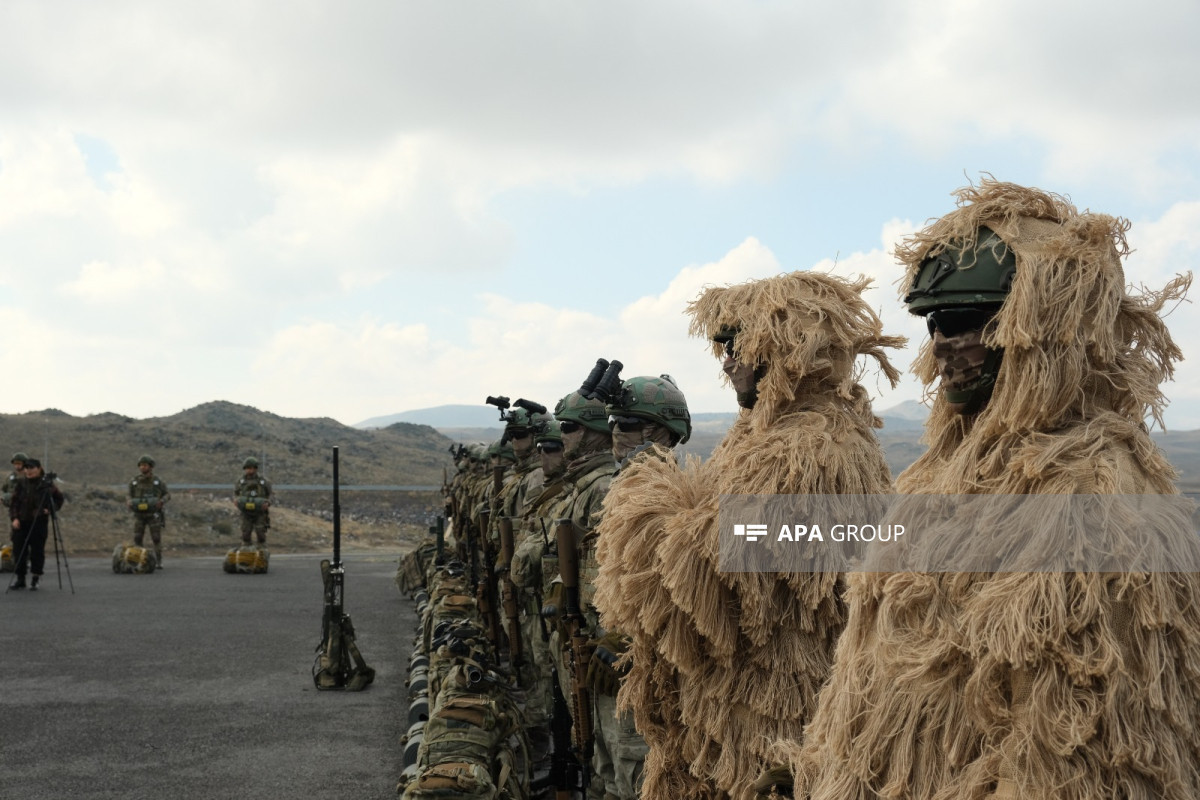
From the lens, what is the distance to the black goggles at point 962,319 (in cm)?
224

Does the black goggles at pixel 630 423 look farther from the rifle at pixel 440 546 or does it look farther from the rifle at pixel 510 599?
the rifle at pixel 440 546

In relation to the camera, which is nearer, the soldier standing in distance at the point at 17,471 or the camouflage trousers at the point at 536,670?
the camouflage trousers at the point at 536,670

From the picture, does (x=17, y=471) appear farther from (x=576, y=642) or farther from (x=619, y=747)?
(x=619, y=747)

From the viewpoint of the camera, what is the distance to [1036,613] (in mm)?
1857

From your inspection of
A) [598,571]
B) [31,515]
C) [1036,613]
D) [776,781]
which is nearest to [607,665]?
[598,571]

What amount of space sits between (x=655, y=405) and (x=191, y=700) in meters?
6.53

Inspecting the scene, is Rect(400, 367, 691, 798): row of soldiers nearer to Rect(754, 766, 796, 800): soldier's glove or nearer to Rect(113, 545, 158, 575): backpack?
Rect(754, 766, 796, 800): soldier's glove

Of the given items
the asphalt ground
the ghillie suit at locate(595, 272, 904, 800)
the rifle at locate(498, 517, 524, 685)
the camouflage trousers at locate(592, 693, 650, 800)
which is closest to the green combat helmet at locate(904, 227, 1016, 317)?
the ghillie suit at locate(595, 272, 904, 800)

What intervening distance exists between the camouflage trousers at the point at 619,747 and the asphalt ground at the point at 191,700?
8.65 ft

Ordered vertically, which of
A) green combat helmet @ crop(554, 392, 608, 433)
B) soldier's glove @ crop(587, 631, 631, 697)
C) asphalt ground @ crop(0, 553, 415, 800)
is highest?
green combat helmet @ crop(554, 392, 608, 433)

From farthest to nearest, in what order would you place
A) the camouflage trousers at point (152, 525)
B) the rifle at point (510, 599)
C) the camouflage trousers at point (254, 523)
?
the camouflage trousers at point (254, 523) < the camouflage trousers at point (152, 525) < the rifle at point (510, 599)

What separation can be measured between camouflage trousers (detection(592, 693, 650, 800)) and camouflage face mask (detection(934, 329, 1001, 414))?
9.13 feet

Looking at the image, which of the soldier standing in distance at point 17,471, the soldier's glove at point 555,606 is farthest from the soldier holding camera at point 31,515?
the soldier's glove at point 555,606

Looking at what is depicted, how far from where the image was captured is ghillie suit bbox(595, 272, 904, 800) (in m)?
3.49
